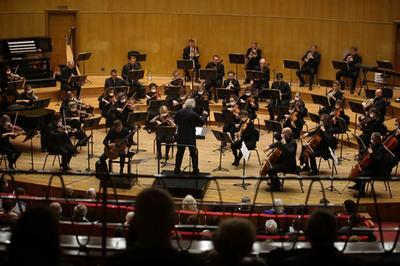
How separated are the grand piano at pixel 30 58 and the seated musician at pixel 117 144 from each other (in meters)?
6.51

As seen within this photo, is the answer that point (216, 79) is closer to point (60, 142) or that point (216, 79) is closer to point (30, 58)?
point (30, 58)

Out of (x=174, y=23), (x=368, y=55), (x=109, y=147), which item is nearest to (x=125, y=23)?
(x=174, y=23)

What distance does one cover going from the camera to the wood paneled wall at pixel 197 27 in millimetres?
21734

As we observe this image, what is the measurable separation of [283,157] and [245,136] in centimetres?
170

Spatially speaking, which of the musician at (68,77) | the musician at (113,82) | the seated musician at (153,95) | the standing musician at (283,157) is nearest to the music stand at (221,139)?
the standing musician at (283,157)

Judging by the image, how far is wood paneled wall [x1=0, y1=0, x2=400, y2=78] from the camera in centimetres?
2173

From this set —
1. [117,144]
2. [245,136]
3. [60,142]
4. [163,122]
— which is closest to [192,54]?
[163,122]

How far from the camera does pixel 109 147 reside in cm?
1361

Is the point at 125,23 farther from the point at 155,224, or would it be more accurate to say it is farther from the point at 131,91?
the point at 155,224

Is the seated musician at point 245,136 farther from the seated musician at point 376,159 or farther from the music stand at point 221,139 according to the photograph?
the seated musician at point 376,159

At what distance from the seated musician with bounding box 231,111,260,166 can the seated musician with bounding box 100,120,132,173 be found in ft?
7.79

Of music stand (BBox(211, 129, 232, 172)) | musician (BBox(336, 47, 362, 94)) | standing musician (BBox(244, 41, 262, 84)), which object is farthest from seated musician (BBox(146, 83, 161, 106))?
musician (BBox(336, 47, 362, 94))

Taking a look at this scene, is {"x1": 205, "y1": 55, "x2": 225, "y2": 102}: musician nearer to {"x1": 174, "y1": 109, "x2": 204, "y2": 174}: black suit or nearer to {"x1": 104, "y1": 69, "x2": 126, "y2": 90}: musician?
{"x1": 104, "y1": 69, "x2": 126, "y2": 90}: musician

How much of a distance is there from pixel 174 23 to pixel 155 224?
64.7 feet
